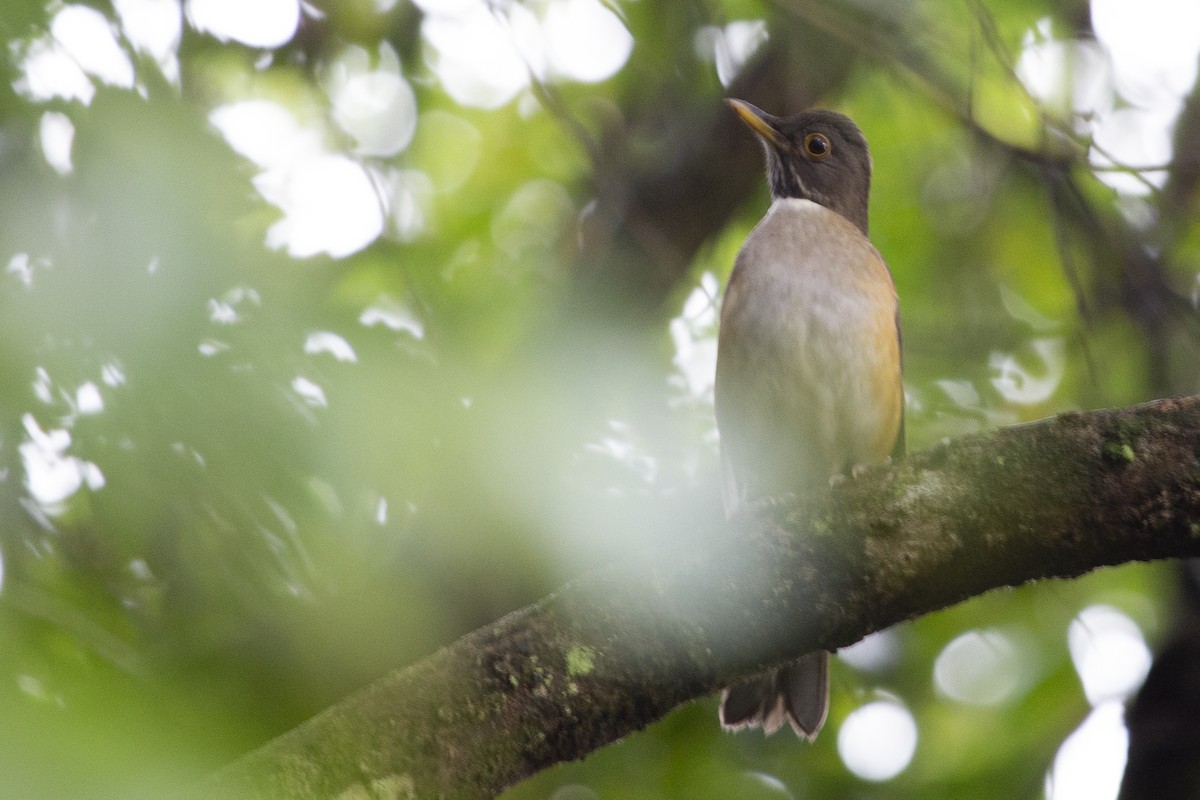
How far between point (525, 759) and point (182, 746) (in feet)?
3.19

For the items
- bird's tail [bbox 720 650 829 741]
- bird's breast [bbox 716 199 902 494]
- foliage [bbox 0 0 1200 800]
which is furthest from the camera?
bird's breast [bbox 716 199 902 494]

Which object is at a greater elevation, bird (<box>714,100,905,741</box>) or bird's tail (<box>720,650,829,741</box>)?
bird (<box>714,100,905,741</box>)

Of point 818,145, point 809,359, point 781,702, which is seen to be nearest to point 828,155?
point 818,145

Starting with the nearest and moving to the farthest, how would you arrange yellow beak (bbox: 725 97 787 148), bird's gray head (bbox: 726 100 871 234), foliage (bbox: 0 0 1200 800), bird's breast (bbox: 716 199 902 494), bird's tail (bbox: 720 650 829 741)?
foliage (bbox: 0 0 1200 800) < bird's tail (bbox: 720 650 829 741) < bird's breast (bbox: 716 199 902 494) < yellow beak (bbox: 725 97 787 148) < bird's gray head (bbox: 726 100 871 234)

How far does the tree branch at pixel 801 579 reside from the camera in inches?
112

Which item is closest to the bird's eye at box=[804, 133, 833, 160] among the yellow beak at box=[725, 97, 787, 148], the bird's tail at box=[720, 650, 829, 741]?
the yellow beak at box=[725, 97, 787, 148]

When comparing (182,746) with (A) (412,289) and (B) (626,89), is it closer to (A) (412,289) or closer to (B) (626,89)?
(A) (412,289)

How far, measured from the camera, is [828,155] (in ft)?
20.5

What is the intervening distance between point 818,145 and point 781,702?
2.86 meters

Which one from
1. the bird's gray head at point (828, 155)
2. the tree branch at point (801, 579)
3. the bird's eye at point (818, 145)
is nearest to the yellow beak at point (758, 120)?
the bird's gray head at point (828, 155)

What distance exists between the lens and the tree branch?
285 centimetres

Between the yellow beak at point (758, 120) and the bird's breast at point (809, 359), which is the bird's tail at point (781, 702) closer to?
the bird's breast at point (809, 359)

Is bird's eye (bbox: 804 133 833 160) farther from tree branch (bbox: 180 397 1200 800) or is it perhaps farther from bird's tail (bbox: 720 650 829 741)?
tree branch (bbox: 180 397 1200 800)

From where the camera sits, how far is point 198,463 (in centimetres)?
291
